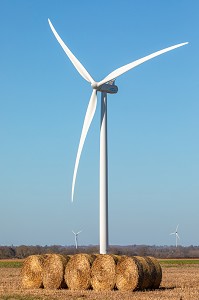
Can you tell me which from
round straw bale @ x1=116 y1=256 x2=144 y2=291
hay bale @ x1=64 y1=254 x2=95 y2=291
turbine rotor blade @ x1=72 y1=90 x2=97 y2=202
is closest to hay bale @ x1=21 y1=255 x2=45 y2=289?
hay bale @ x1=64 y1=254 x2=95 y2=291

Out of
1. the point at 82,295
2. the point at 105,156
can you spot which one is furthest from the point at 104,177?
the point at 82,295

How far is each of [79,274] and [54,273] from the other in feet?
4.01

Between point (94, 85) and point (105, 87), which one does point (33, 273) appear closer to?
point (94, 85)

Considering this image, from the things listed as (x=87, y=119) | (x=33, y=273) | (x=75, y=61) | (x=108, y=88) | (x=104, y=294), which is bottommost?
(x=104, y=294)

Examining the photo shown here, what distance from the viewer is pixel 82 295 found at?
24.6m

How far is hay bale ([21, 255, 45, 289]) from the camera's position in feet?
95.1

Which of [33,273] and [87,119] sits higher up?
[87,119]

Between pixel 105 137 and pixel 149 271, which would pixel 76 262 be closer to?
pixel 149 271

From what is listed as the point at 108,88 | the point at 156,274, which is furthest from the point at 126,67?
the point at 156,274

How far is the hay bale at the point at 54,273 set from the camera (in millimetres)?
28297

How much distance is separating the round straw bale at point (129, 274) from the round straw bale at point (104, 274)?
248mm

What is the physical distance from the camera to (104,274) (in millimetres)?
27203

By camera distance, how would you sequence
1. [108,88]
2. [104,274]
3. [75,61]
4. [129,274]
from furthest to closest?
[75,61]
[108,88]
[104,274]
[129,274]

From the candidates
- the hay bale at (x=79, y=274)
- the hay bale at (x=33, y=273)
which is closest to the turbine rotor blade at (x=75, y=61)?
the hay bale at (x=33, y=273)
